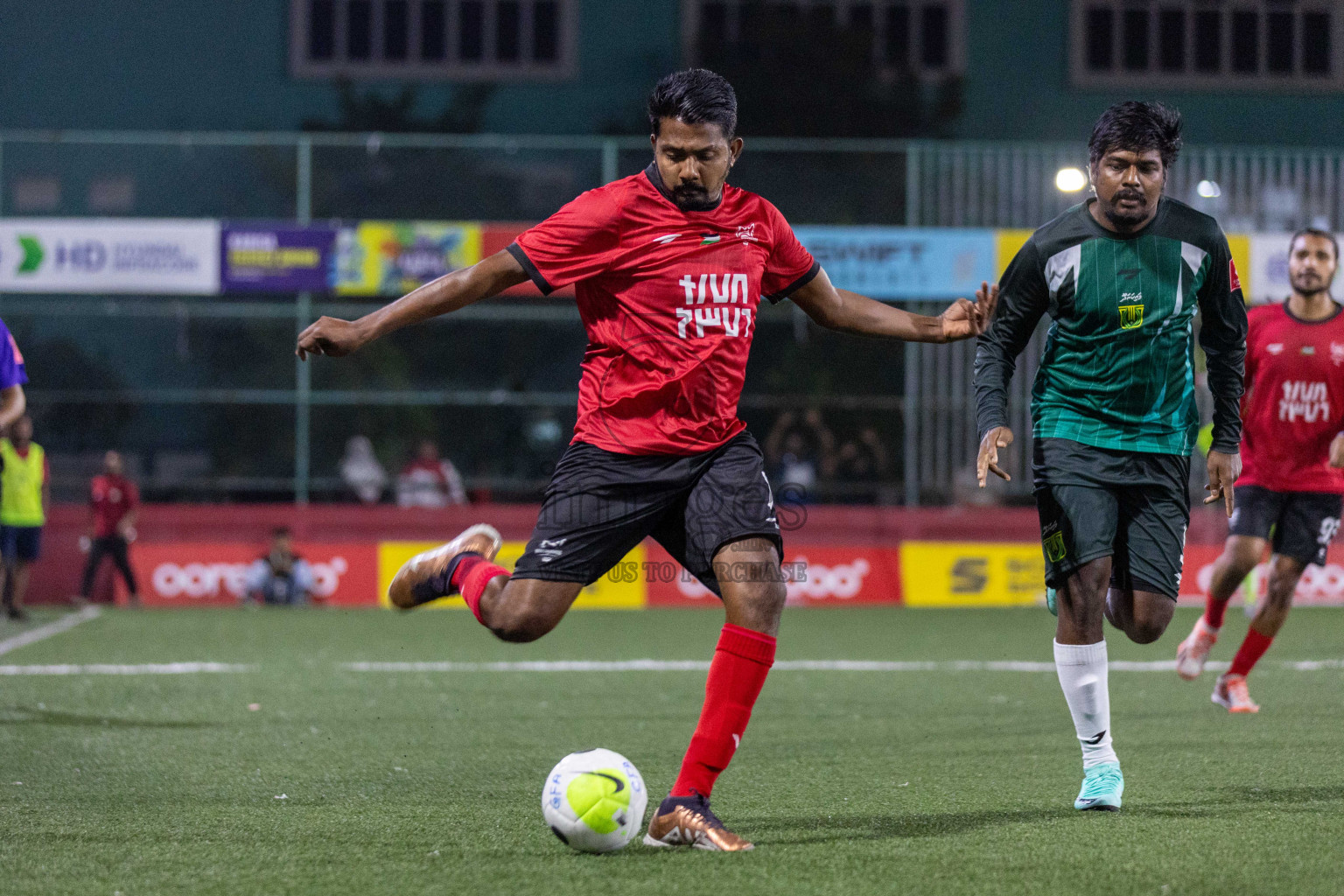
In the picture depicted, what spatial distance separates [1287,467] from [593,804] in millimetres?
4743

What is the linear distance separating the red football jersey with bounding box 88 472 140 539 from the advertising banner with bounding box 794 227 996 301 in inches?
308

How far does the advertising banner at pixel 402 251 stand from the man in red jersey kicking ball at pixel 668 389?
1273 cm

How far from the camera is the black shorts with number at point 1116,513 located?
198 inches

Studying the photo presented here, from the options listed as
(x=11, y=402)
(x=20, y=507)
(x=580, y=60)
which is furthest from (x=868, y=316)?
(x=580, y=60)

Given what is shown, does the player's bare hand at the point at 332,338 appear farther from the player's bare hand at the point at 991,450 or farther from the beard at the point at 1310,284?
the beard at the point at 1310,284

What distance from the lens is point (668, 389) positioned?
453 centimetres

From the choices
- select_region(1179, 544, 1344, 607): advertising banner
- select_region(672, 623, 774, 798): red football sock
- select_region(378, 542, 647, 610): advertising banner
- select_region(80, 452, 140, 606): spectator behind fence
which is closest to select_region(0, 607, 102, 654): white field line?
select_region(80, 452, 140, 606): spectator behind fence

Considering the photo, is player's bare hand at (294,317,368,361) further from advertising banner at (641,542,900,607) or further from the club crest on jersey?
advertising banner at (641,542,900,607)

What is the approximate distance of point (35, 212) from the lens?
18250 mm

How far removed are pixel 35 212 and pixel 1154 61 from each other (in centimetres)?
1725

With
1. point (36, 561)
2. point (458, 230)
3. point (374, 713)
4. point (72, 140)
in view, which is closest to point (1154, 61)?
point (458, 230)

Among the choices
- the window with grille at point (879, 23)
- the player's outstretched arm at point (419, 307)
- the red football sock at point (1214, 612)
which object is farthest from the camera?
the window with grille at point (879, 23)

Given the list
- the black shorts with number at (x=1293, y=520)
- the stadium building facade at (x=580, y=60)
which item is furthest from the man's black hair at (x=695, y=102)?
the stadium building facade at (x=580, y=60)

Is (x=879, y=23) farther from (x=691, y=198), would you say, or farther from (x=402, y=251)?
(x=691, y=198)
